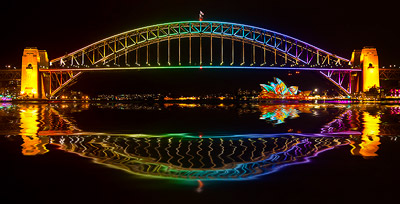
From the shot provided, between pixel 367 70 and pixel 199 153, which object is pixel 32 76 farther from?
pixel 367 70

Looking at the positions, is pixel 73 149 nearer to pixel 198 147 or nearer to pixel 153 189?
pixel 198 147

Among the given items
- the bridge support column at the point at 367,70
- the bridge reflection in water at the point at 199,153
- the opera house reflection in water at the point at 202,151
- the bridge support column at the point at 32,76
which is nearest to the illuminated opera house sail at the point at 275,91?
the bridge support column at the point at 367,70

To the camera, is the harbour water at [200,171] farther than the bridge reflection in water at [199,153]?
Result: No

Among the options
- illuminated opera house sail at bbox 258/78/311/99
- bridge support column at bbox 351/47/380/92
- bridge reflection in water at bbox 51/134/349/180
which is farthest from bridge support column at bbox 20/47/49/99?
bridge support column at bbox 351/47/380/92

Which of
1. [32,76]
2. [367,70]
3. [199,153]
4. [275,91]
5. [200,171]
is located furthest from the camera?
[275,91]

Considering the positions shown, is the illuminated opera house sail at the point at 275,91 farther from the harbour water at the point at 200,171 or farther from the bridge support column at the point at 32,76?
the harbour water at the point at 200,171

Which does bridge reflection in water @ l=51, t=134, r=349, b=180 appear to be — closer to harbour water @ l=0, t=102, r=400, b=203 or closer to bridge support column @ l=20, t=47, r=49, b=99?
harbour water @ l=0, t=102, r=400, b=203

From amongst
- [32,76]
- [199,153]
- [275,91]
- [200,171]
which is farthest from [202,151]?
[275,91]
